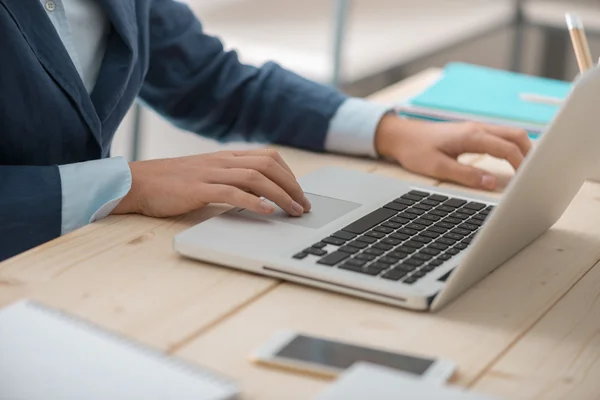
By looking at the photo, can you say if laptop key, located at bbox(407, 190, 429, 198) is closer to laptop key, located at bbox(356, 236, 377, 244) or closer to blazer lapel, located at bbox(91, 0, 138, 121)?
laptop key, located at bbox(356, 236, 377, 244)

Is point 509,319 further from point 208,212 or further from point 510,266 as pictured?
point 208,212

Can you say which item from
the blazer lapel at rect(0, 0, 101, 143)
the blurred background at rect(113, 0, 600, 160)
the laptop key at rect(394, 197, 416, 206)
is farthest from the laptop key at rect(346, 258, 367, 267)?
the blurred background at rect(113, 0, 600, 160)

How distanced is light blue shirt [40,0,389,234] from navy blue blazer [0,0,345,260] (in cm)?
1

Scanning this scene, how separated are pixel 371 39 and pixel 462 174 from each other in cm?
209

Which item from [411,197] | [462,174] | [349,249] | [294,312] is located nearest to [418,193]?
[411,197]

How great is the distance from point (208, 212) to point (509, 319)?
1.19 ft

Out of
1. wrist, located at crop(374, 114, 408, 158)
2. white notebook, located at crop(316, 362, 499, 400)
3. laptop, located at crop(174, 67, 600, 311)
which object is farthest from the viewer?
wrist, located at crop(374, 114, 408, 158)

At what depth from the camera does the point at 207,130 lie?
1.47 m

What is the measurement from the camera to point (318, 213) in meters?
1.00

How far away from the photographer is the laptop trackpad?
3.20 ft

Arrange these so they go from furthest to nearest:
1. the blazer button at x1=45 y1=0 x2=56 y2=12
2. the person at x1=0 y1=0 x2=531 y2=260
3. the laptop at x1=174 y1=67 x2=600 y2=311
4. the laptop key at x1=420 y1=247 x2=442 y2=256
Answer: the blazer button at x1=45 y1=0 x2=56 y2=12 < the person at x1=0 y1=0 x2=531 y2=260 < the laptop key at x1=420 y1=247 x2=442 y2=256 < the laptop at x1=174 y1=67 x2=600 y2=311

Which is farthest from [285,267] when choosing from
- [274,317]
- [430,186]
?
[430,186]

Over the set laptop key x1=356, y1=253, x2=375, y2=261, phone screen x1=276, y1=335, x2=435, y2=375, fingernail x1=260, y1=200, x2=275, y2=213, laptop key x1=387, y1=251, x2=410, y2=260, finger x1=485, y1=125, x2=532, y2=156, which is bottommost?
phone screen x1=276, y1=335, x2=435, y2=375

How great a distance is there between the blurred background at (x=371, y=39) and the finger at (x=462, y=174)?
1.32 metres
